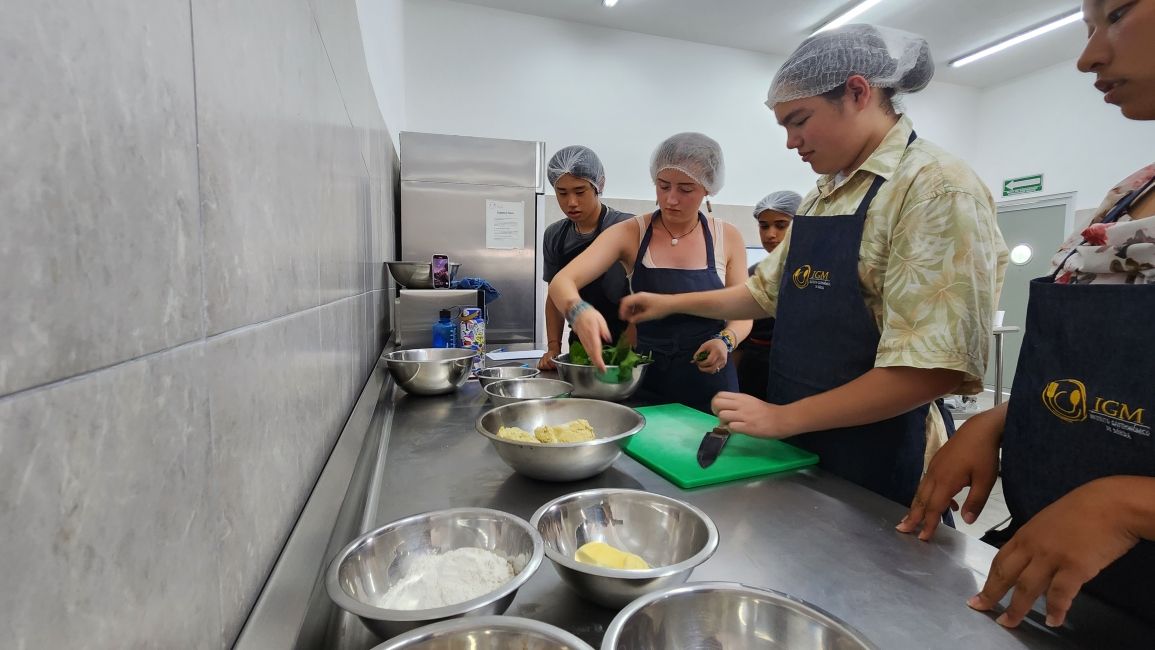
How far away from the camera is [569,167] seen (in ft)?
7.02

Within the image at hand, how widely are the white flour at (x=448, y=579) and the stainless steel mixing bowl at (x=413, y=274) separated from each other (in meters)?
1.52

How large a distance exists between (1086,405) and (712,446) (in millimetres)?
519

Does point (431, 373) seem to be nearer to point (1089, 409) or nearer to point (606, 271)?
point (606, 271)

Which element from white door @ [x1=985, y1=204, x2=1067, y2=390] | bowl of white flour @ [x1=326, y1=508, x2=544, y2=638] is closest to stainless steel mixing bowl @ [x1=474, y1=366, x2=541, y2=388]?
bowl of white flour @ [x1=326, y1=508, x2=544, y2=638]

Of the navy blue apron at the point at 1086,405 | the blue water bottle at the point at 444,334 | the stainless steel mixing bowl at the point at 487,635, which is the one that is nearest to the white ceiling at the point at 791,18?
the blue water bottle at the point at 444,334

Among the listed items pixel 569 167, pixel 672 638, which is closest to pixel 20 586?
pixel 672 638

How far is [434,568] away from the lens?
0.56m

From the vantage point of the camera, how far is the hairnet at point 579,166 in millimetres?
2135

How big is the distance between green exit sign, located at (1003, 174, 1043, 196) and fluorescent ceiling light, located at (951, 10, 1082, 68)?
1371 millimetres

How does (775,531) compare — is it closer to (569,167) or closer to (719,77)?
(569,167)

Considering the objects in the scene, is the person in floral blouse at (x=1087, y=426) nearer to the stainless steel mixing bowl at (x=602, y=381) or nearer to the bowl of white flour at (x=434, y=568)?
the bowl of white flour at (x=434, y=568)

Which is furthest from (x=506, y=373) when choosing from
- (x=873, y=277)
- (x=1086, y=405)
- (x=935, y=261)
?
(x=1086, y=405)

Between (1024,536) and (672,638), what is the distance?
0.41 meters

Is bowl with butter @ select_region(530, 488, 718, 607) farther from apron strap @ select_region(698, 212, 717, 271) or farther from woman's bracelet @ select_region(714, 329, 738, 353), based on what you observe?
apron strap @ select_region(698, 212, 717, 271)
